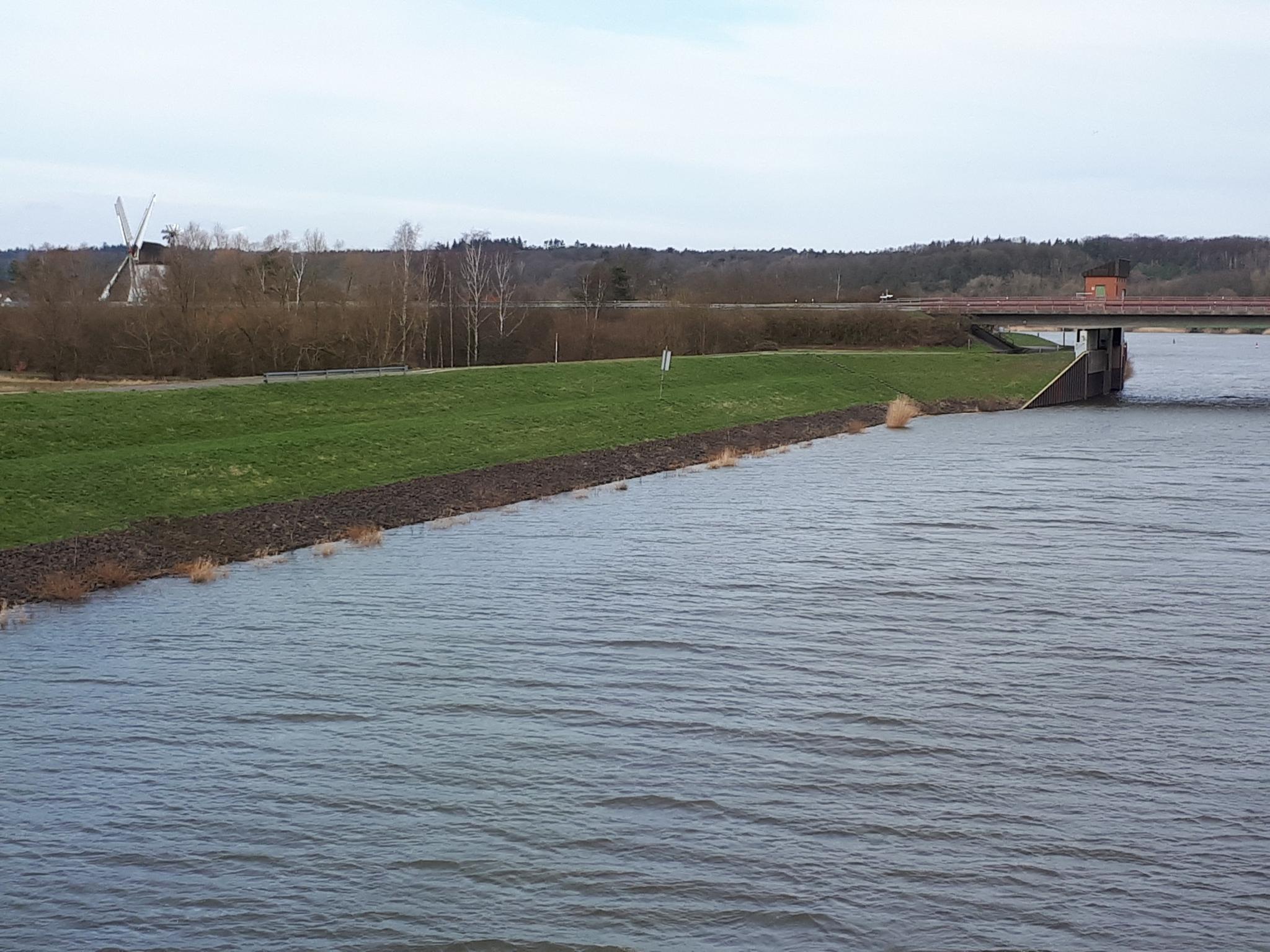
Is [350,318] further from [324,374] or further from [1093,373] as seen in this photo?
[1093,373]

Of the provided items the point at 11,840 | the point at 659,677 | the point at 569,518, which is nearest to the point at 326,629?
the point at 659,677

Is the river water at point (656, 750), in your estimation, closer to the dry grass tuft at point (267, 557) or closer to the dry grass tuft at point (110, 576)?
the dry grass tuft at point (267, 557)

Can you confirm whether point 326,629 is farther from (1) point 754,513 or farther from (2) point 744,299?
(2) point 744,299

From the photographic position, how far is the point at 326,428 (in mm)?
41094

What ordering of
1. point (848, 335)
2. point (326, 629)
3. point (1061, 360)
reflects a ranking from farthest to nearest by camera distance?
point (848, 335) → point (1061, 360) → point (326, 629)

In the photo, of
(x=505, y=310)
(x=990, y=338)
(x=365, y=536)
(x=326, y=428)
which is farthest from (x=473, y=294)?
(x=365, y=536)

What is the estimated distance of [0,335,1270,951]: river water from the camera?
12.3m

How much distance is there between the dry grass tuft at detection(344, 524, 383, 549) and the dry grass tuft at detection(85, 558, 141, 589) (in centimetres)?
526

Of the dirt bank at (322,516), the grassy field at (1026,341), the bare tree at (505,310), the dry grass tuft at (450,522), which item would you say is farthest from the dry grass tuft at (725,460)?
the grassy field at (1026,341)

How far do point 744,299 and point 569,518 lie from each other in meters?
80.6

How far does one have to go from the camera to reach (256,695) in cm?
1852

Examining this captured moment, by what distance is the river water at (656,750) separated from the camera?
12.3m

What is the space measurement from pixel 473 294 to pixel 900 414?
1470 inches

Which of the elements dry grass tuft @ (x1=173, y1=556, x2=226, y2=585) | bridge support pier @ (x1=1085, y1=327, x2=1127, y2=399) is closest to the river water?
dry grass tuft @ (x1=173, y1=556, x2=226, y2=585)
